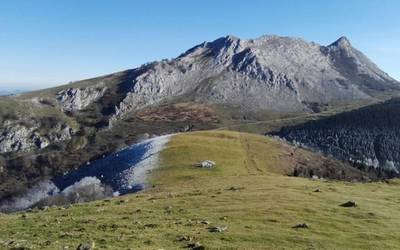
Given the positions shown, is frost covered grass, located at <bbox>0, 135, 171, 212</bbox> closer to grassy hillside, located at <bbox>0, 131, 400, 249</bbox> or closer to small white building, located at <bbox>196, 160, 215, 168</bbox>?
small white building, located at <bbox>196, 160, 215, 168</bbox>

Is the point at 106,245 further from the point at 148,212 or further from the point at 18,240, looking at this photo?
the point at 148,212

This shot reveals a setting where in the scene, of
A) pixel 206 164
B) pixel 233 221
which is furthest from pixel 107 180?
pixel 233 221

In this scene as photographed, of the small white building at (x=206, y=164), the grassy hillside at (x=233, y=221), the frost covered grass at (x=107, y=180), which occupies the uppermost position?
the grassy hillside at (x=233, y=221)

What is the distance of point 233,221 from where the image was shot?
4212 centimetres

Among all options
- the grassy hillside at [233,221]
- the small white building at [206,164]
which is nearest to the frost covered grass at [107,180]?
the small white building at [206,164]

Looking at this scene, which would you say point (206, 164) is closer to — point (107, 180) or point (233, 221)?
point (107, 180)

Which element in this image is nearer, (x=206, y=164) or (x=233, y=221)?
(x=233, y=221)

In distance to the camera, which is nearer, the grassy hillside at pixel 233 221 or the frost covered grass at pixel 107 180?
the grassy hillside at pixel 233 221

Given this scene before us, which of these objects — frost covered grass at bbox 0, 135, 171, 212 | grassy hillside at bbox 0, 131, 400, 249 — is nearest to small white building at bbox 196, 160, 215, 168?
frost covered grass at bbox 0, 135, 171, 212

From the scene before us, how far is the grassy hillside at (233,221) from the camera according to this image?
112 feet

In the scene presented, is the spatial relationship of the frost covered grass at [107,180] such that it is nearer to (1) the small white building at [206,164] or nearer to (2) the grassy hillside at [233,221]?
(1) the small white building at [206,164]

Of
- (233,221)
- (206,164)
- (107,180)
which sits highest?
(233,221)

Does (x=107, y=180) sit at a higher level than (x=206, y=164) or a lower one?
lower

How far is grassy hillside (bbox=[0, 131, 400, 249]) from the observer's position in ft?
112
